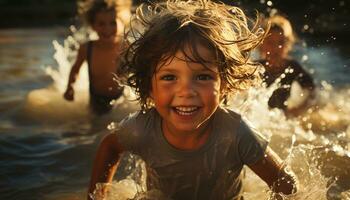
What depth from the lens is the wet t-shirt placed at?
4738 millimetres

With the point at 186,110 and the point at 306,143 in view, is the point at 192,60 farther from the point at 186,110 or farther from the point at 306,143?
the point at 306,143

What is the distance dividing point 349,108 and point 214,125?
3318 mm

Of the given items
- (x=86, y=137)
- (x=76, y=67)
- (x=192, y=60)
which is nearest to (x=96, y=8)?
(x=76, y=67)

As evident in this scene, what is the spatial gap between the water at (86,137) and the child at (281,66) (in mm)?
163

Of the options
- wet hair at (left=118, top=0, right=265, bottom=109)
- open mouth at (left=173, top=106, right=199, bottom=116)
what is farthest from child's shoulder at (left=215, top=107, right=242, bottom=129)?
open mouth at (left=173, top=106, right=199, bottom=116)

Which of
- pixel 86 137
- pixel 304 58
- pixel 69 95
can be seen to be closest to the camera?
pixel 86 137

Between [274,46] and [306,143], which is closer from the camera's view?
[306,143]

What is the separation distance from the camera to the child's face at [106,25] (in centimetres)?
564

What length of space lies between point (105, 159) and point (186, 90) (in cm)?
75

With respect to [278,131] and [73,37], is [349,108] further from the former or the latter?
[73,37]

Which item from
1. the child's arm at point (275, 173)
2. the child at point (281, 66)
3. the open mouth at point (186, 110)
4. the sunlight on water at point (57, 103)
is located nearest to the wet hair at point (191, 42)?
the open mouth at point (186, 110)

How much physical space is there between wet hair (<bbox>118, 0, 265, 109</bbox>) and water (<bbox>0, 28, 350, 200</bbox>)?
0.65 metres

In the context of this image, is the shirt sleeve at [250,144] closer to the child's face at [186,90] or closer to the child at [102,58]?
the child's face at [186,90]

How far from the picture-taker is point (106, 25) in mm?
5652
